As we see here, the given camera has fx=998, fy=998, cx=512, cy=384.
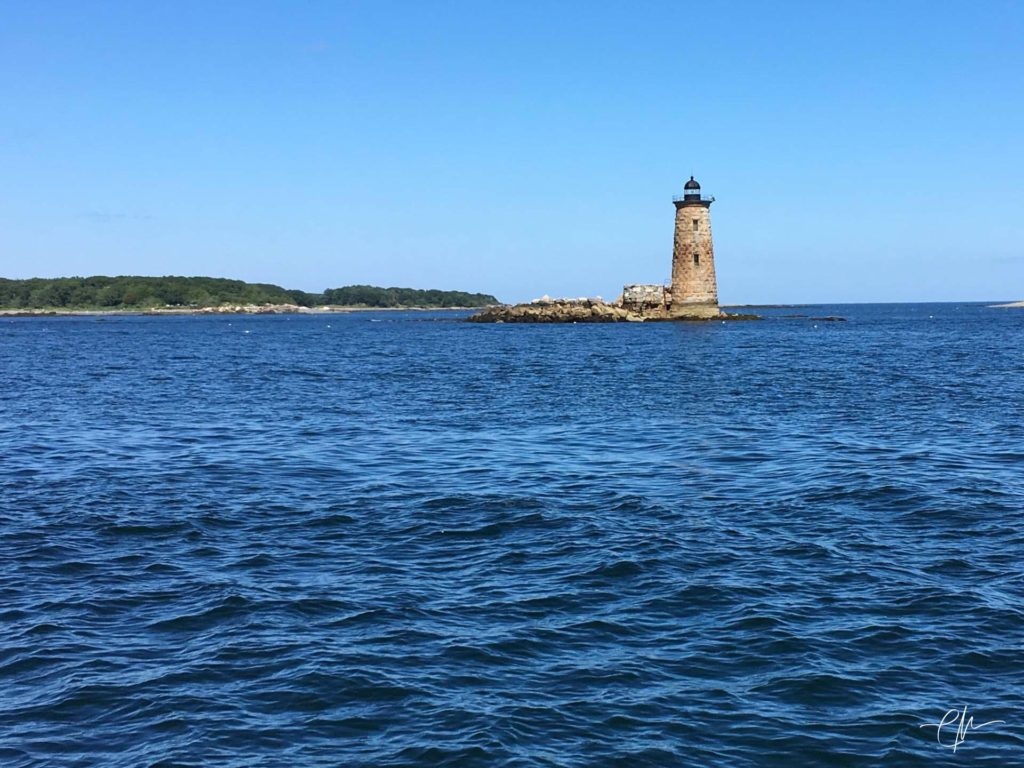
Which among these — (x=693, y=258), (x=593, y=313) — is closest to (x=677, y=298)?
(x=693, y=258)

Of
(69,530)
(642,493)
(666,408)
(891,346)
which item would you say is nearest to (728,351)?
(891,346)

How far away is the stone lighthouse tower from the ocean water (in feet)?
241

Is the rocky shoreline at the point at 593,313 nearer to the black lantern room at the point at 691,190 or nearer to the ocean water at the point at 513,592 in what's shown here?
the black lantern room at the point at 691,190

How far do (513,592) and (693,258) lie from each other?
3717 inches

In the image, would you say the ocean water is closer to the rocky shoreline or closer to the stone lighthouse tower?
the stone lighthouse tower

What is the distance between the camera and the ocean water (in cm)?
943

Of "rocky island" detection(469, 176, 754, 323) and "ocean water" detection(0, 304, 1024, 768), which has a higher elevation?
"rocky island" detection(469, 176, 754, 323)

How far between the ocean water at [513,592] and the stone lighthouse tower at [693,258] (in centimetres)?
7334

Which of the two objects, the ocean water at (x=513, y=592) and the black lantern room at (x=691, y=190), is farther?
the black lantern room at (x=691, y=190)

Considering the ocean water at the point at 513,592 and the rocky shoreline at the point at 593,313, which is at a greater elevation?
the rocky shoreline at the point at 593,313

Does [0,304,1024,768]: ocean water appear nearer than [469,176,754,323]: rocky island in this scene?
Yes


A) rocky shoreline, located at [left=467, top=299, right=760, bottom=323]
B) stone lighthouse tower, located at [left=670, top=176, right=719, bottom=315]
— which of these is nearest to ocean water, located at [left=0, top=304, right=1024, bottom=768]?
stone lighthouse tower, located at [left=670, top=176, right=719, bottom=315]

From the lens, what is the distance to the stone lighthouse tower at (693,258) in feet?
336

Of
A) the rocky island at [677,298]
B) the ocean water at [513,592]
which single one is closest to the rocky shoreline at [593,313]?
the rocky island at [677,298]
